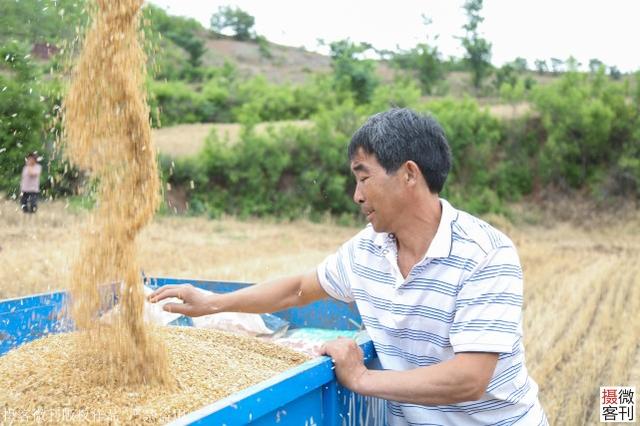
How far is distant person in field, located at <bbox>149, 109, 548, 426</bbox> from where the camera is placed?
2.20 m

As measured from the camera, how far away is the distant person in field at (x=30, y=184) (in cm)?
1166

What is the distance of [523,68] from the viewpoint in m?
35.3

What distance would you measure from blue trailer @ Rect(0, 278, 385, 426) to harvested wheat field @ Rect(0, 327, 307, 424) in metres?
0.27

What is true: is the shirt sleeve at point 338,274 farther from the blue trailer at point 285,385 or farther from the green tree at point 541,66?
the green tree at point 541,66

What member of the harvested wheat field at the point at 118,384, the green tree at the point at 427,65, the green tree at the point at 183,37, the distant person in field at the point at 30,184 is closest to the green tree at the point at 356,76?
the green tree at the point at 427,65

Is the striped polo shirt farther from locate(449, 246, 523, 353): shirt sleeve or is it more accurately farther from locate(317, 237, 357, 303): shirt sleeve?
locate(317, 237, 357, 303): shirt sleeve

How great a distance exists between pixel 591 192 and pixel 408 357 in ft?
53.8

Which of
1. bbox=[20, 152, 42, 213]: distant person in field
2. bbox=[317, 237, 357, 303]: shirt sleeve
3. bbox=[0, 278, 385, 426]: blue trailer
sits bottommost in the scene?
bbox=[20, 152, 42, 213]: distant person in field

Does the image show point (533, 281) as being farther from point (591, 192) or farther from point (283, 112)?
point (283, 112)

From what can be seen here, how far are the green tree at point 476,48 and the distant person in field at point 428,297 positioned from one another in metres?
27.4

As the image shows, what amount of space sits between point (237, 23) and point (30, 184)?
4243 centimetres

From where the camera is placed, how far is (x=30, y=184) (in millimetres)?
12047

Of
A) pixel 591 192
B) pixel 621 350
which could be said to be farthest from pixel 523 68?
pixel 621 350

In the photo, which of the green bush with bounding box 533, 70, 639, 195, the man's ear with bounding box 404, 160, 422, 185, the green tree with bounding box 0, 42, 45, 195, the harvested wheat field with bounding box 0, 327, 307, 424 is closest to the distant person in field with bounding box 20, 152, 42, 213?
the green tree with bounding box 0, 42, 45, 195
